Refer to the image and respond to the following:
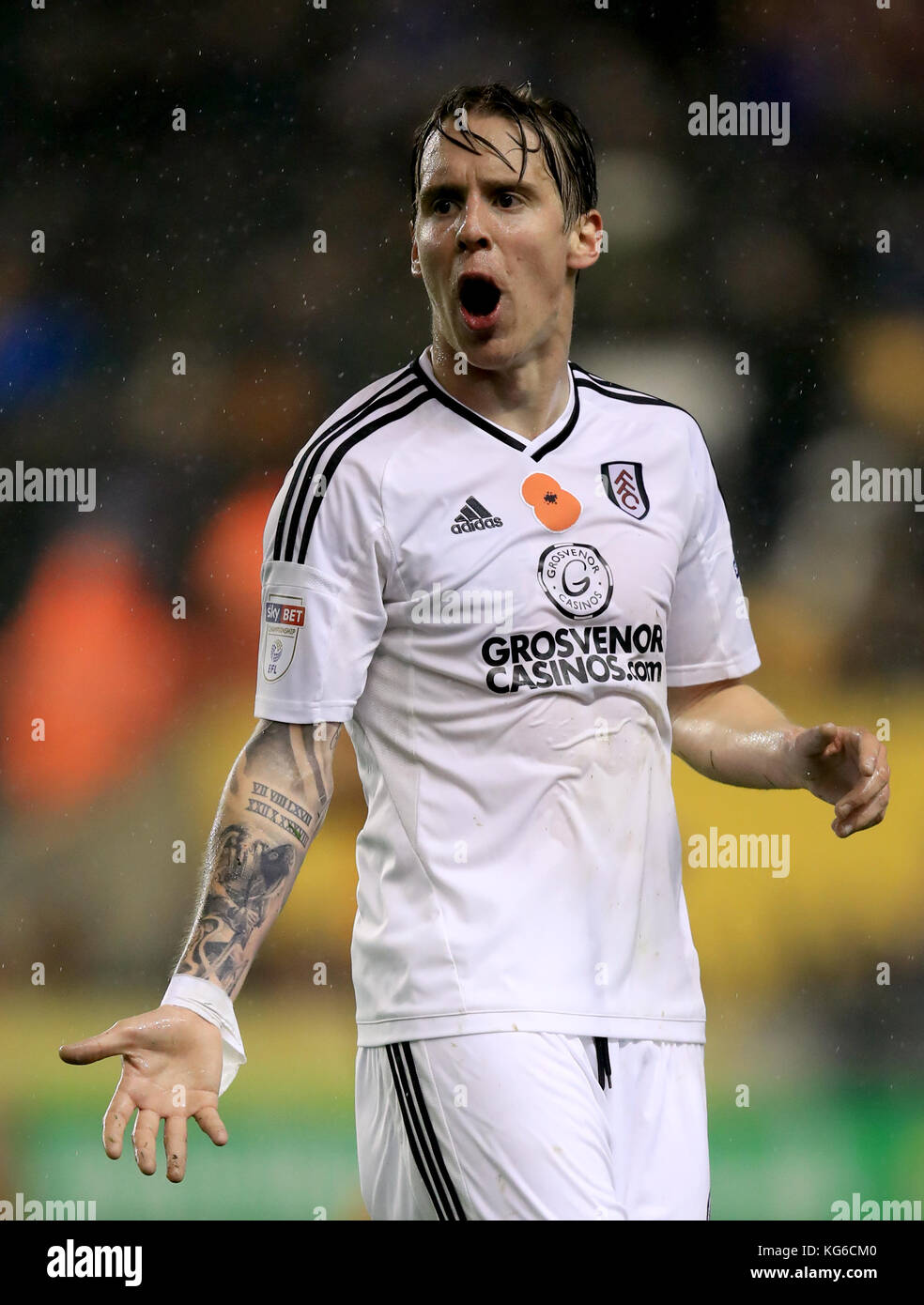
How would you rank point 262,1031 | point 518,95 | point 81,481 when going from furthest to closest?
point 81,481
point 262,1031
point 518,95

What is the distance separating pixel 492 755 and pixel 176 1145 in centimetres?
73

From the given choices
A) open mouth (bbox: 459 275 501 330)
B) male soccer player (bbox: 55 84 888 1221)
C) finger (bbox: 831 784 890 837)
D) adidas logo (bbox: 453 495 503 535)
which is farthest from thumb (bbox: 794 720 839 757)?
open mouth (bbox: 459 275 501 330)

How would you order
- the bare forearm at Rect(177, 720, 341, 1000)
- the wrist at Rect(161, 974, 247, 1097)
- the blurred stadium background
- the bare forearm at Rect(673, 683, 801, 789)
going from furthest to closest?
the blurred stadium background, the bare forearm at Rect(673, 683, 801, 789), the bare forearm at Rect(177, 720, 341, 1000), the wrist at Rect(161, 974, 247, 1097)

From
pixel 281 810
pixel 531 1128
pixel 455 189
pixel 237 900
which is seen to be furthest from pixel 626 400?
pixel 531 1128

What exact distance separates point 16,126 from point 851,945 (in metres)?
3.63

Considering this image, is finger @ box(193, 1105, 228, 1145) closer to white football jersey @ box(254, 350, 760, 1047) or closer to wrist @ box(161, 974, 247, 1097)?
wrist @ box(161, 974, 247, 1097)

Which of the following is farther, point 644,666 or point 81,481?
point 81,481

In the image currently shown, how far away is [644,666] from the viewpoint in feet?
8.18

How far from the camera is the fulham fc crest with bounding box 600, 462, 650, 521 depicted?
8.38ft

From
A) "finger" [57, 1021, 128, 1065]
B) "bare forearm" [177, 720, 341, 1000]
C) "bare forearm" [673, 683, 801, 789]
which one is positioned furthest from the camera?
"bare forearm" [673, 683, 801, 789]

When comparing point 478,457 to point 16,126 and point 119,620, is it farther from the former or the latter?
point 16,126

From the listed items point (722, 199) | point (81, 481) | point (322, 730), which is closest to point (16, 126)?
point (81, 481)

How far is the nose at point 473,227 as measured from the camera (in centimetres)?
249

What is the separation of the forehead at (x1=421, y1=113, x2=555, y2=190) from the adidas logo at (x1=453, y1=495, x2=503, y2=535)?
52 centimetres
